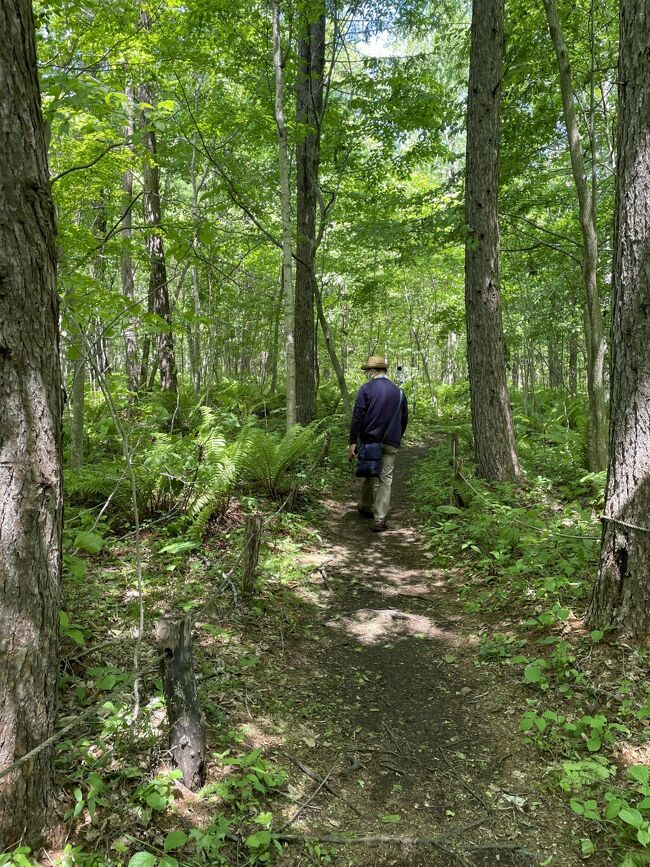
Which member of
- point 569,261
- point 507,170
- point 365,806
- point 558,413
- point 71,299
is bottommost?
point 365,806

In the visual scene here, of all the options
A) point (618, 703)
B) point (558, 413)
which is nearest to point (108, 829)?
point (618, 703)

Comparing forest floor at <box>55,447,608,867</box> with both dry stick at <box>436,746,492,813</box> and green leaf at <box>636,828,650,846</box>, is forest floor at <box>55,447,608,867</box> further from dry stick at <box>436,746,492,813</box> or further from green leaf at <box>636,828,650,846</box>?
green leaf at <box>636,828,650,846</box>

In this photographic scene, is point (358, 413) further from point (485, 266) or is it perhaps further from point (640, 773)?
point (640, 773)

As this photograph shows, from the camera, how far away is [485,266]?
6.71 metres

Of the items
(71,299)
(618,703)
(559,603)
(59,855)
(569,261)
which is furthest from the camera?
(569,261)

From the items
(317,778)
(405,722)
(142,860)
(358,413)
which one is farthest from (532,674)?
(358,413)

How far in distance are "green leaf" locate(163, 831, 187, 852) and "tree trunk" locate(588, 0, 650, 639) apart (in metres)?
2.74

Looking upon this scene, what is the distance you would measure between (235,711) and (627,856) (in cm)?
204

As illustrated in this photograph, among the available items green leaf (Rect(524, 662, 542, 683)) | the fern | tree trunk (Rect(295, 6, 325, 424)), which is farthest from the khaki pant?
tree trunk (Rect(295, 6, 325, 424))

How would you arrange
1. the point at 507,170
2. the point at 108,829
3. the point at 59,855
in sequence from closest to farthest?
1. the point at 59,855
2. the point at 108,829
3. the point at 507,170

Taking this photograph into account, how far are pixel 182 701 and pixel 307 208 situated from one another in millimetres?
9276

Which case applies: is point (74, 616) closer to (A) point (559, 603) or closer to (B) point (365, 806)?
(B) point (365, 806)

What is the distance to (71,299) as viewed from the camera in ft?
10.9

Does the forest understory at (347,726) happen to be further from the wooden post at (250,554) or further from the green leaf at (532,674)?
the wooden post at (250,554)
